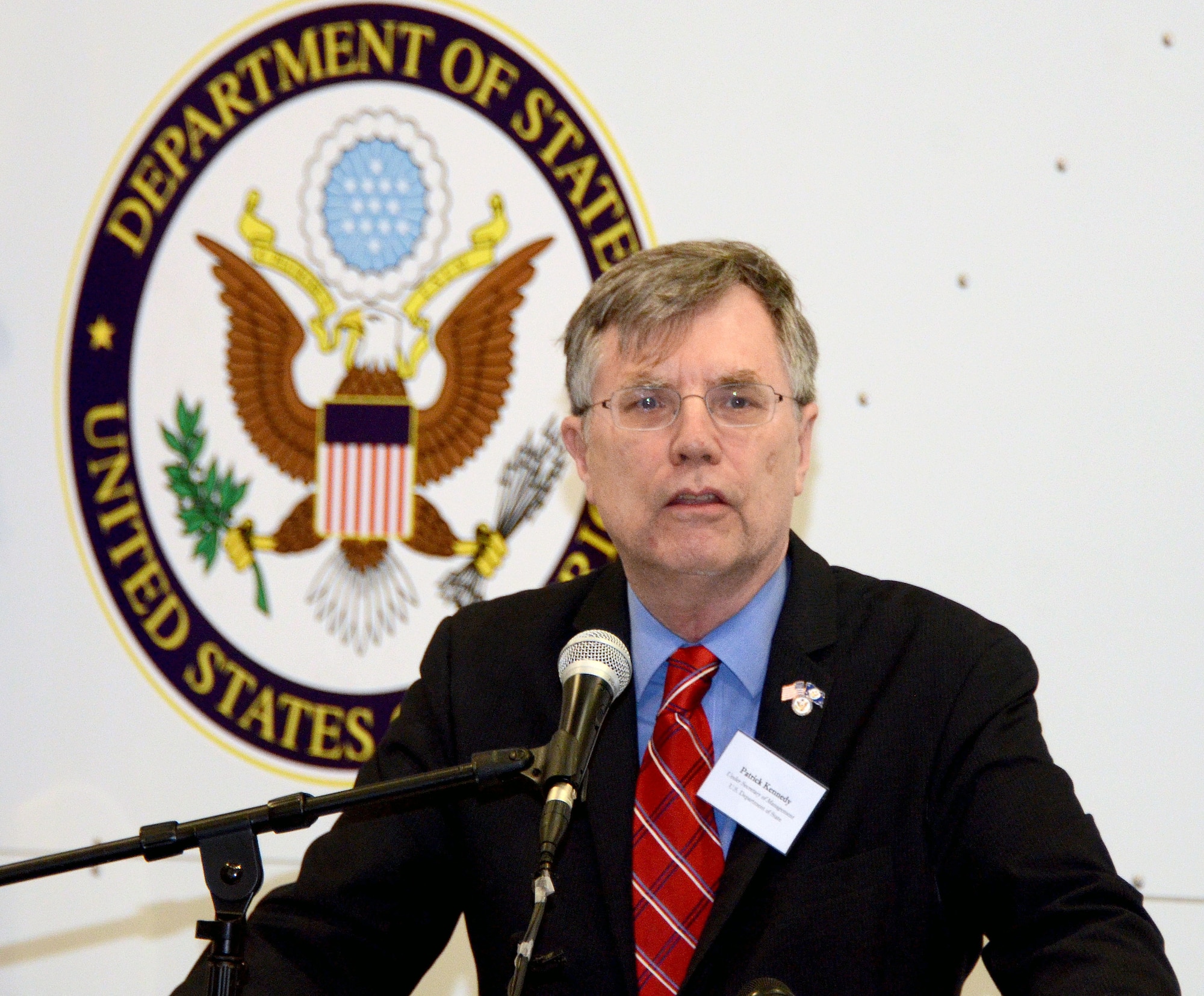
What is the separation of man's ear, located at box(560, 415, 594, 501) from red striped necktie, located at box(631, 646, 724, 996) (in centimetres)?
39

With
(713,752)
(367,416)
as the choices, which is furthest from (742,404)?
(367,416)

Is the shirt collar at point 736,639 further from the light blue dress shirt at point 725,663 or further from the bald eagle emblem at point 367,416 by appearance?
the bald eagle emblem at point 367,416

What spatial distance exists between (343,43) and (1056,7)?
1.61 metres

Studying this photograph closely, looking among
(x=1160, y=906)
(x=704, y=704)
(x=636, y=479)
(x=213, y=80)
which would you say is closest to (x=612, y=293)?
(x=636, y=479)

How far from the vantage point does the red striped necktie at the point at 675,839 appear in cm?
200

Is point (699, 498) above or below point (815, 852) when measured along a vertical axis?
above

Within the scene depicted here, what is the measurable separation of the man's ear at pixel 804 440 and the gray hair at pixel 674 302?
3cm

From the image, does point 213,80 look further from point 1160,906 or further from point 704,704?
point 1160,906

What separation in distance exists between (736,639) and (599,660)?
25.4 inches

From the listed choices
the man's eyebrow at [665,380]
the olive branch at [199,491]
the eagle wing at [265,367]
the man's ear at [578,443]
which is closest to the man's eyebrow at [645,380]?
the man's eyebrow at [665,380]

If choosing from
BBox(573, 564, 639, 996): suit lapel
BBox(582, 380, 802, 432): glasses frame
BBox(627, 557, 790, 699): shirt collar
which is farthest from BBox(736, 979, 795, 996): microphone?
BBox(582, 380, 802, 432): glasses frame

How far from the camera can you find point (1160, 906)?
2711 mm

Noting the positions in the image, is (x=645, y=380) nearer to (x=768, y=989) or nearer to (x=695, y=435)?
(x=695, y=435)

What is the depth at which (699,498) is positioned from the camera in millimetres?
2141
